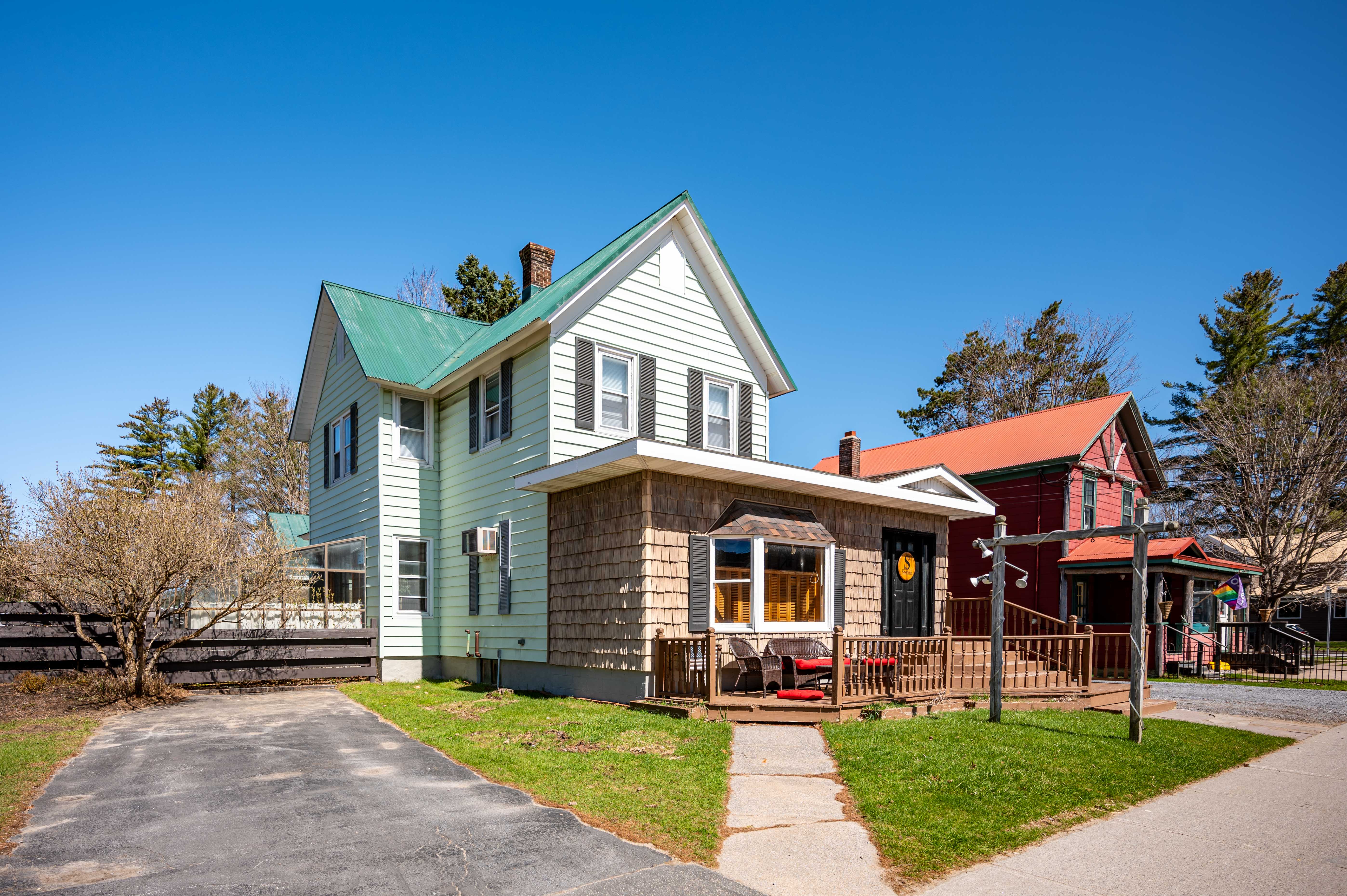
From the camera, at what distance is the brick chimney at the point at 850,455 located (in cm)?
1697

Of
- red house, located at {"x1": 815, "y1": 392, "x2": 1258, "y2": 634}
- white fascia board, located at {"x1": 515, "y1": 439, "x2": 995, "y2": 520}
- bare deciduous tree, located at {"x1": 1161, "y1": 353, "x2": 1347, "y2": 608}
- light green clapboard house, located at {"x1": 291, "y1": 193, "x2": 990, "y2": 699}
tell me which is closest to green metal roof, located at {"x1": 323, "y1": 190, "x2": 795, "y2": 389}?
light green clapboard house, located at {"x1": 291, "y1": 193, "x2": 990, "y2": 699}

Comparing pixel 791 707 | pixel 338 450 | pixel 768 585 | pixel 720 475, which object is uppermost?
pixel 338 450

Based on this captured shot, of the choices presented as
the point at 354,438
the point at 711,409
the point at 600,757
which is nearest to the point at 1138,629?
the point at 600,757

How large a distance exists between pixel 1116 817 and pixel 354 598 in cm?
1455

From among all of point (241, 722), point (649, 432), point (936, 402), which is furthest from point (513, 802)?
Result: point (936, 402)

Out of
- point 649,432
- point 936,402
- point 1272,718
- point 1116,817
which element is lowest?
point 1272,718

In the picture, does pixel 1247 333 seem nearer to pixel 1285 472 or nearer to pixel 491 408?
pixel 1285 472

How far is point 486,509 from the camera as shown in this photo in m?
15.2

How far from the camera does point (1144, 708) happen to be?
12312 mm

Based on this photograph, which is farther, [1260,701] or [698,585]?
[1260,701]

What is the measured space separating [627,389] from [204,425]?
42.2 metres

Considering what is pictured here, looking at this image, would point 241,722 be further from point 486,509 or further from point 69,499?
point 486,509

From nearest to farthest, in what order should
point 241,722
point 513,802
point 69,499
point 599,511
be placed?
point 513,802, point 241,722, point 69,499, point 599,511

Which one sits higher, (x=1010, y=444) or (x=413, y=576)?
(x=1010, y=444)
